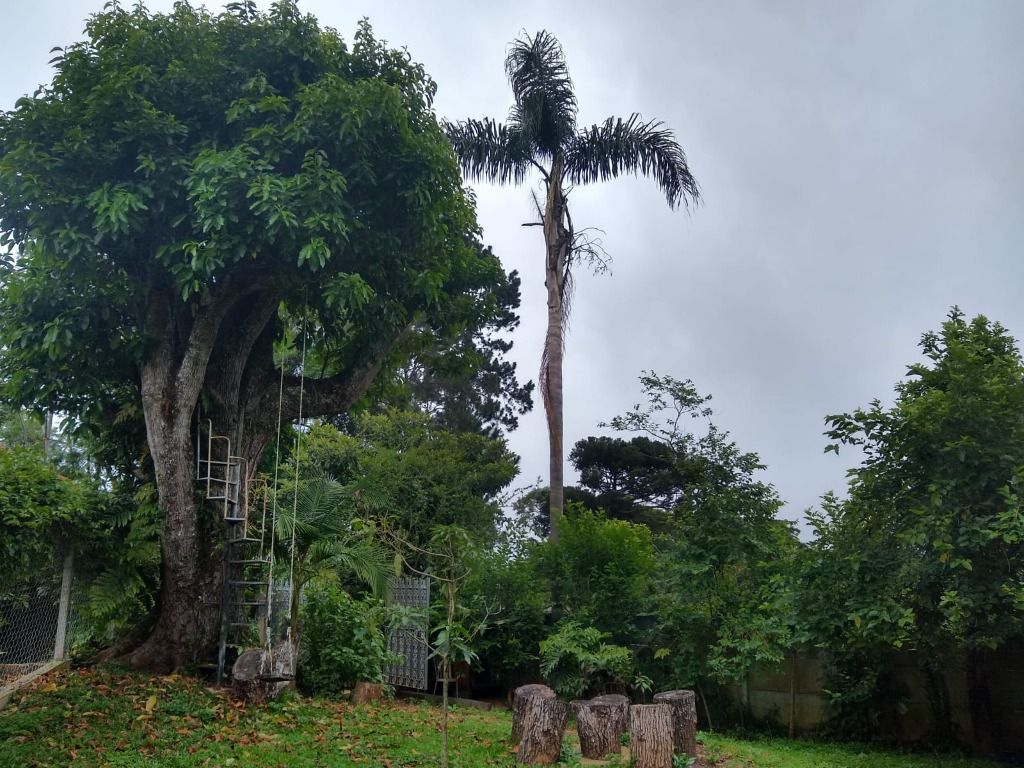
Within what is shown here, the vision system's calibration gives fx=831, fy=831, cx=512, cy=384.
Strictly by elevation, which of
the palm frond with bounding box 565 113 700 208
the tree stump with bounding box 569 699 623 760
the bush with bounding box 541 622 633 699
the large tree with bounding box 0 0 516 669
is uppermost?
the palm frond with bounding box 565 113 700 208

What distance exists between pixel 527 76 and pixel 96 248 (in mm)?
10020

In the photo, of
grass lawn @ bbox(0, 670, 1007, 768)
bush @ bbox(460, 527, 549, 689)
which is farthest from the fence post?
bush @ bbox(460, 527, 549, 689)

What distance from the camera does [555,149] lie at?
55.2ft

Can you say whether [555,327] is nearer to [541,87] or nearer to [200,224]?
[541,87]

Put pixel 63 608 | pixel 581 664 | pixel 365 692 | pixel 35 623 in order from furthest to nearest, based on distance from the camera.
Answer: pixel 581 664 < pixel 365 692 < pixel 63 608 < pixel 35 623

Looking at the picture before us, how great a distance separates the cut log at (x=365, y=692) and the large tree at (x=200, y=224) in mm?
1974

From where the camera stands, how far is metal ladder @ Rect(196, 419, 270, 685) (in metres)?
9.77

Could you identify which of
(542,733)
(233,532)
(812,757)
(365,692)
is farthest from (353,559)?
(812,757)

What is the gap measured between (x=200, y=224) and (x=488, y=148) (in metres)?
9.06

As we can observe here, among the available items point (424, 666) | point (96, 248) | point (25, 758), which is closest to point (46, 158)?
point (96, 248)

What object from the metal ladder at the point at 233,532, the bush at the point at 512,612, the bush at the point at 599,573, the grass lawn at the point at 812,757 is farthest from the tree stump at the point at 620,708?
the metal ladder at the point at 233,532

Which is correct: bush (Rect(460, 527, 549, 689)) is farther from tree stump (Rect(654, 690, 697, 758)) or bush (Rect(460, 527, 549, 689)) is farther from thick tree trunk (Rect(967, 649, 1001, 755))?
thick tree trunk (Rect(967, 649, 1001, 755))

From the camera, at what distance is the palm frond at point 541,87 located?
1648 cm

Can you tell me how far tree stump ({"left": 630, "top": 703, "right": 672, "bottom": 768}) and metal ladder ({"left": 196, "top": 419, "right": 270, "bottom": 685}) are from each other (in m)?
4.61
